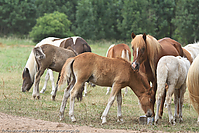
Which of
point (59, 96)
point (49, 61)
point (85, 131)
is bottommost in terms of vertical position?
point (59, 96)

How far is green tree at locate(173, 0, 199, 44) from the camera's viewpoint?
3578 centimetres

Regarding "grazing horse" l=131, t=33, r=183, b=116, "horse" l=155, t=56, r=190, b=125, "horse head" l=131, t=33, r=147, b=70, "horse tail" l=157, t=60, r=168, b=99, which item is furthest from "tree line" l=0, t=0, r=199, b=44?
"horse tail" l=157, t=60, r=168, b=99

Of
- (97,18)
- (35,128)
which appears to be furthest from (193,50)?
(97,18)

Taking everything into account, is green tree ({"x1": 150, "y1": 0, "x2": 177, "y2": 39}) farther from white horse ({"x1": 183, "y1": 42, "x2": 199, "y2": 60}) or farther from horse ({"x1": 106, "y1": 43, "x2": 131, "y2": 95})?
white horse ({"x1": 183, "y1": 42, "x2": 199, "y2": 60})

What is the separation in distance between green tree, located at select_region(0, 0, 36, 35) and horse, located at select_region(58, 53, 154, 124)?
37.6 meters

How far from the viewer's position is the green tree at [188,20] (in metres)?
35.8

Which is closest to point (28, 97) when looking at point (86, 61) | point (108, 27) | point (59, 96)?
point (59, 96)

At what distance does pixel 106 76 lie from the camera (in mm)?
6219

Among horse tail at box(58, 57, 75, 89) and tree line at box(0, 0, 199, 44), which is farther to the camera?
tree line at box(0, 0, 199, 44)

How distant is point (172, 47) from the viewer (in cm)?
772

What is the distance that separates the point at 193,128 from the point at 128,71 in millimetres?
1894

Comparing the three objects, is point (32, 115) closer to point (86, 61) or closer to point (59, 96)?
point (86, 61)

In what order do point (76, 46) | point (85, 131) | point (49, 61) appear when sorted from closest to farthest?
point (85, 131) < point (49, 61) < point (76, 46)

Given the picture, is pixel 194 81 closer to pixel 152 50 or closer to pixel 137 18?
pixel 152 50
